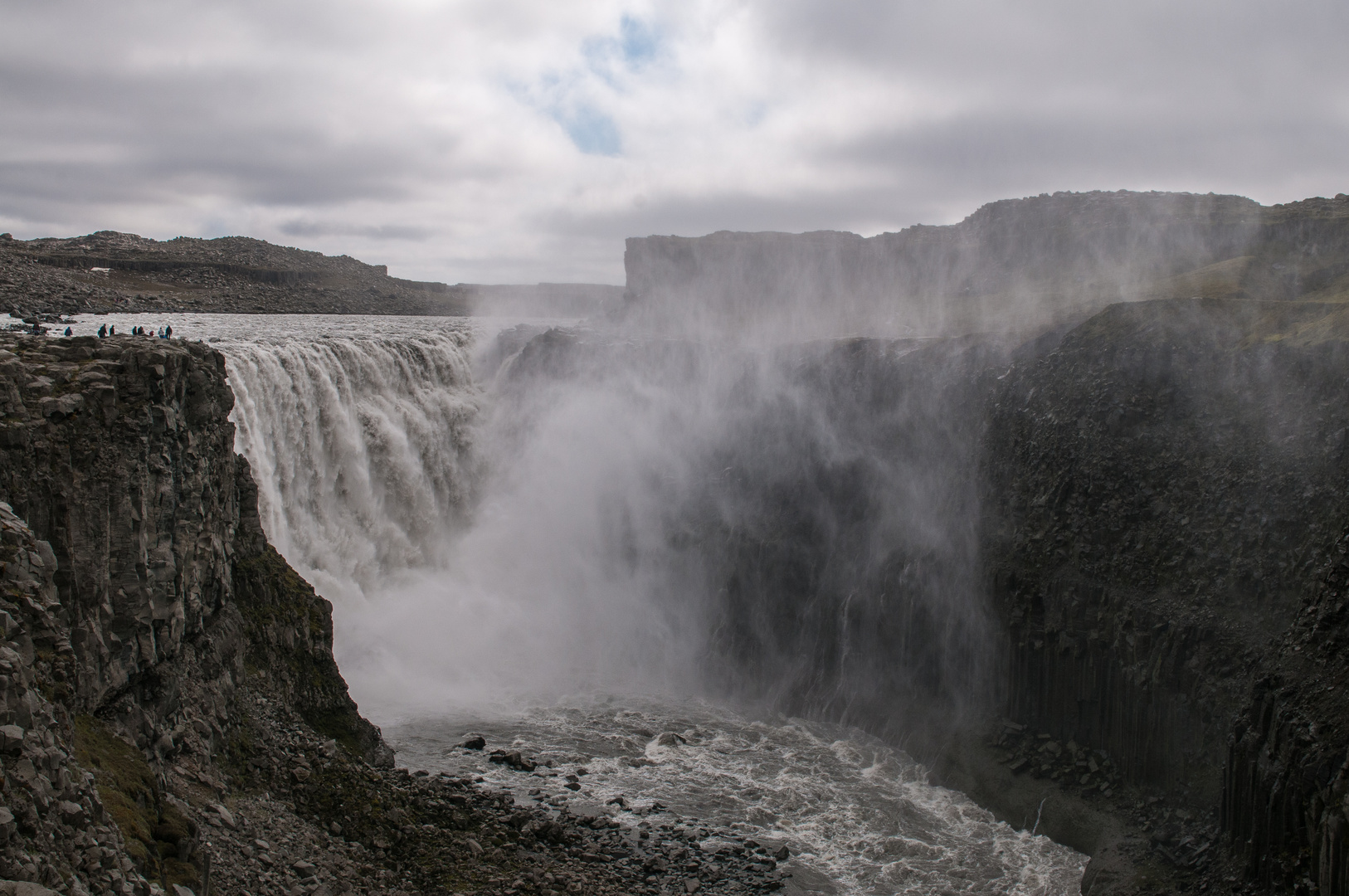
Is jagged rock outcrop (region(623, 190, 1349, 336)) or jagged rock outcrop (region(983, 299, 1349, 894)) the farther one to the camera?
jagged rock outcrop (region(623, 190, 1349, 336))

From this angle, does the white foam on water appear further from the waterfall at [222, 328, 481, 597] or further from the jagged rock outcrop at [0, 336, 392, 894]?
the waterfall at [222, 328, 481, 597]

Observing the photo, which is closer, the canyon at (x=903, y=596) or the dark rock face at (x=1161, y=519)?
the canyon at (x=903, y=596)

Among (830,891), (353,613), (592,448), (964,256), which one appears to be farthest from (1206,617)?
(964,256)

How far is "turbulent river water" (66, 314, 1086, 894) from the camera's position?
3109 cm

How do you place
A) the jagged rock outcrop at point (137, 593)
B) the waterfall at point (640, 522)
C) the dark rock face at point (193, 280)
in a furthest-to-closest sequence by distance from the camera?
the dark rock face at point (193, 280), the waterfall at point (640, 522), the jagged rock outcrop at point (137, 593)

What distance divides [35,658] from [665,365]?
1904 inches

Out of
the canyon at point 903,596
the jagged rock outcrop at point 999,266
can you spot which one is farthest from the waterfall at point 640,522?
the jagged rock outcrop at point 999,266

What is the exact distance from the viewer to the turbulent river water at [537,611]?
3109cm

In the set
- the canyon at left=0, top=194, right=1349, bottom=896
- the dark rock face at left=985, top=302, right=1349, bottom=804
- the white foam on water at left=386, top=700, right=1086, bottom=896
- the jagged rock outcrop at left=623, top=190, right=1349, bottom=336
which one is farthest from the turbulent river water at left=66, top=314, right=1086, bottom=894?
the jagged rock outcrop at left=623, top=190, right=1349, bottom=336

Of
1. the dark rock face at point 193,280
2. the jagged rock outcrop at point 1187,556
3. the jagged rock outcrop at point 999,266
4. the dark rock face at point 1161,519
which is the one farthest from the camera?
the dark rock face at point 193,280

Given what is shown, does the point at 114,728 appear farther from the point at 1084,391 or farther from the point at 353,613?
the point at 1084,391

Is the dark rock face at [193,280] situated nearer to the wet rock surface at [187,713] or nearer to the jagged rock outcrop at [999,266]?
the jagged rock outcrop at [999,266]

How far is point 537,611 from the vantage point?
49219 millimetres

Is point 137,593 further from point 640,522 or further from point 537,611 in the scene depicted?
point 640,522
